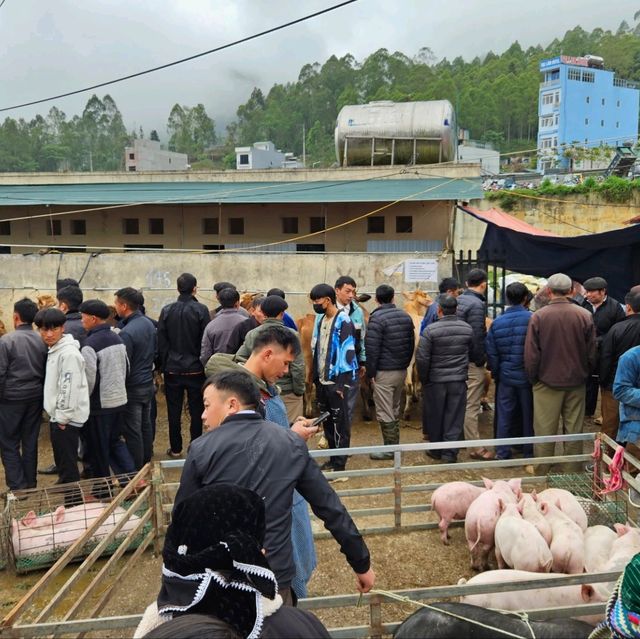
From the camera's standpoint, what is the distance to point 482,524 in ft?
13.5

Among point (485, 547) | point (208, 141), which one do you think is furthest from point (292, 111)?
point (485, 547)

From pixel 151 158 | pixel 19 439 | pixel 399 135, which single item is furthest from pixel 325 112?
pixel 19 439

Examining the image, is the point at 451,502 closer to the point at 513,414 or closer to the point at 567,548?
the point at 567,548

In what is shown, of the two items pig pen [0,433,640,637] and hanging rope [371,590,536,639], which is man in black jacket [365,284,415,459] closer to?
Result: pig pen [0,433,640,637]

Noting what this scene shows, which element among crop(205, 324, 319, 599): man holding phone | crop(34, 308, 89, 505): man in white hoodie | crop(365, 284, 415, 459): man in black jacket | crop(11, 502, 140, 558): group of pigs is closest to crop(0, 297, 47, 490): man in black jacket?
crop(34, 308, 89, 505): man in white hoodie

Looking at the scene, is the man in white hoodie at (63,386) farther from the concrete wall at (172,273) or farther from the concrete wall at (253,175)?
the concrete wall at (253,175)

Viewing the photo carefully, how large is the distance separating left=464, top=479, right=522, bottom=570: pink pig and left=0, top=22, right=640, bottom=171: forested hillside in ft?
248

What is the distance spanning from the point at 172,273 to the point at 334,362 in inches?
234

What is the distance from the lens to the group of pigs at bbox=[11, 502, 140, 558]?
4.43m

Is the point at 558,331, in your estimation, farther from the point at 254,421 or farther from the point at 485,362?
the point at 254,421

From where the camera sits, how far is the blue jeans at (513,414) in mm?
6316

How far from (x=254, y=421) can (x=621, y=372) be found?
3647 millimetres

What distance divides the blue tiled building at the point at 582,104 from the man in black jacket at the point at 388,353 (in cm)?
7587

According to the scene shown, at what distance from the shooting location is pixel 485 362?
7.08m
